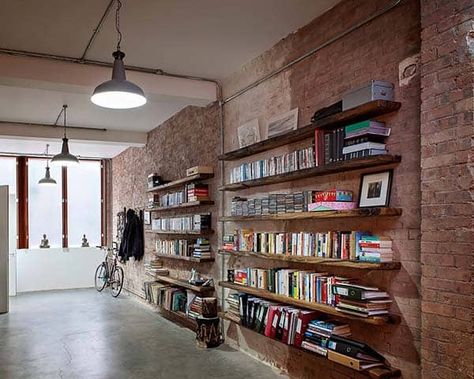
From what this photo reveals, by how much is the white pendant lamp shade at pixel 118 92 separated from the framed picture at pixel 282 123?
154 centimetres

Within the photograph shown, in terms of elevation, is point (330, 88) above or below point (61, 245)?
above

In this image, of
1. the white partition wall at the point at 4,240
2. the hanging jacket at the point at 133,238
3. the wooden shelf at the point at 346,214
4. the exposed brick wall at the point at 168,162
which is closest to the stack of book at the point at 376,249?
the wooden shelf at the point at 346,214

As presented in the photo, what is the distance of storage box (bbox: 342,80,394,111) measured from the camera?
3.30 meters

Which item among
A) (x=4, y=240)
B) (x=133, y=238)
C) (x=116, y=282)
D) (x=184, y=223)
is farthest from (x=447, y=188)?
(x=116, y=282)

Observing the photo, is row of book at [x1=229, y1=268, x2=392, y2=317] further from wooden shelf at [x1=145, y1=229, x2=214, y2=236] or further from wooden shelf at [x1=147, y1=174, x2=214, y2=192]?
wooden shelf at [x1=147, y1=174, x2=214, y2=192]

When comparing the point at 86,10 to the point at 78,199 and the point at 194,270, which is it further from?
the point at 78,199

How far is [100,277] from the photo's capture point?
11.0m

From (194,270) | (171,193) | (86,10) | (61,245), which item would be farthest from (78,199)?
(86,10)

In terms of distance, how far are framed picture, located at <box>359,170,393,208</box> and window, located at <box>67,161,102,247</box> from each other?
9.63m

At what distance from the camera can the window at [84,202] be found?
38.5ft

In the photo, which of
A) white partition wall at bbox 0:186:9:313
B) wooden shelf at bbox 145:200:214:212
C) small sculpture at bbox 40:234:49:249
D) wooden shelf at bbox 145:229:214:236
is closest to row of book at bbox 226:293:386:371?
wooden shelf at bbox 145:229:214:236

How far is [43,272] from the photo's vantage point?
1103 centimetres

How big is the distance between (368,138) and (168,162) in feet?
16.5

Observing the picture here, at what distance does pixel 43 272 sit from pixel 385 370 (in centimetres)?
961
